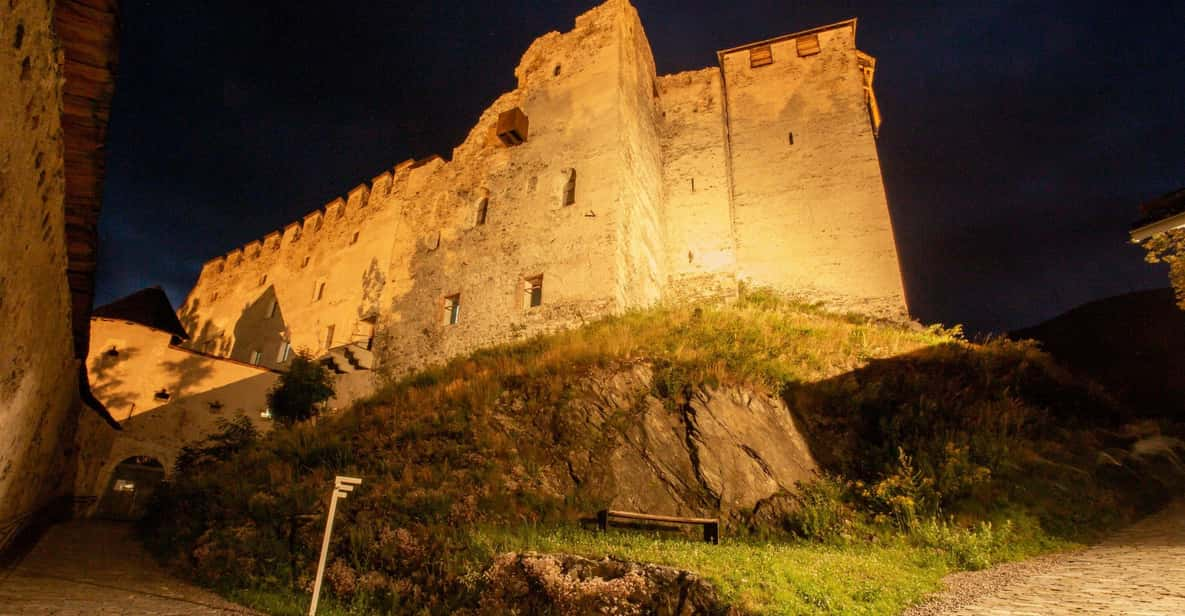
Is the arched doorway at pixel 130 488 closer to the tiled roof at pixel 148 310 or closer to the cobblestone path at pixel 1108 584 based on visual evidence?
the tiled roof at pixel 148 310

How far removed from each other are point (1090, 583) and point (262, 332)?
3172cm

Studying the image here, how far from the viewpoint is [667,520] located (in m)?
7.53

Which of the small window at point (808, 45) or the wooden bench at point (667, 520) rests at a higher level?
the small window at point (808, 45)

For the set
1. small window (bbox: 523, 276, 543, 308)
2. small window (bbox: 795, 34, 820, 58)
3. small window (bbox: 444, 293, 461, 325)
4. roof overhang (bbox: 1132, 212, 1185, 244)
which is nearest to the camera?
roof overhang (bbox: 1132, 212, 1185, 244)

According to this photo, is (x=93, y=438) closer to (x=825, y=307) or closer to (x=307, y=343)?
(x=307, y=343)

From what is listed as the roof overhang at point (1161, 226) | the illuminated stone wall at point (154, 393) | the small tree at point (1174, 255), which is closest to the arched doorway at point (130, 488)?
the illuminated stone wall at point (154, 393)

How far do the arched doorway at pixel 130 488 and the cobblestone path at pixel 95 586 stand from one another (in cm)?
560

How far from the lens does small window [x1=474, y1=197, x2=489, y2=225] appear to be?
786 inches

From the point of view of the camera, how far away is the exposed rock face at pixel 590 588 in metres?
5.47

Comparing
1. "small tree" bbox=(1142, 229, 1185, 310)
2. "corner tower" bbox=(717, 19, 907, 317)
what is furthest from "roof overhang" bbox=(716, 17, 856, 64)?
"small tree" bbox=(1142, 229, 1185, 310)

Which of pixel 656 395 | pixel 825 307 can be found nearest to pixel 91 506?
pixel 656 395

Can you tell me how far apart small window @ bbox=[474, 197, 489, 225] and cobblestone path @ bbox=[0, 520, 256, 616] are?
524 inches

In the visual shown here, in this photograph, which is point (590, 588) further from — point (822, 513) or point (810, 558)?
point (822, 513)

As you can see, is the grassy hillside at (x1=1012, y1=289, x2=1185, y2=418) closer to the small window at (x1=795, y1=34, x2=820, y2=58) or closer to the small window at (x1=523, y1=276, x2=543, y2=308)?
the small window at (x1=795, y1=34, x2=820, y2=58)
